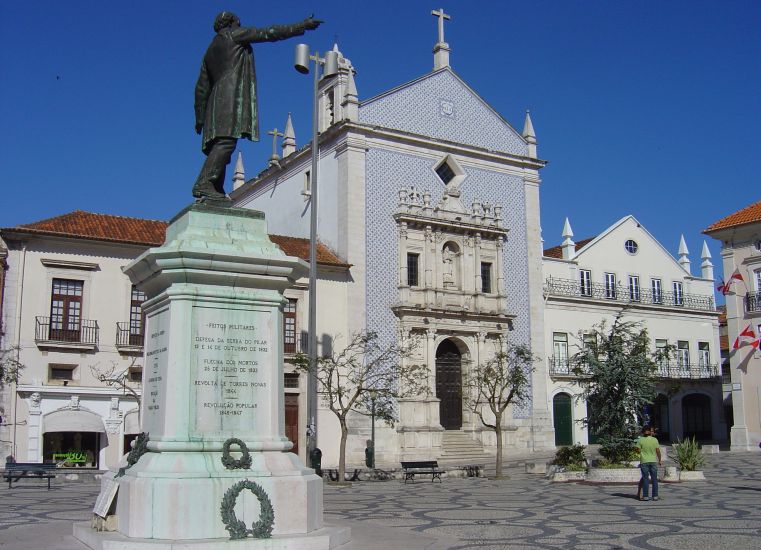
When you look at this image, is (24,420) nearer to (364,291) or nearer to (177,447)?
(364,291)

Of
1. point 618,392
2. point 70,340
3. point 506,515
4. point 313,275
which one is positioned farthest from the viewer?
point 70,340

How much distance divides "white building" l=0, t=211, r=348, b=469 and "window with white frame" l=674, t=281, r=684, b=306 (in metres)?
28.0

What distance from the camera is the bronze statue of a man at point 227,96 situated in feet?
35.0

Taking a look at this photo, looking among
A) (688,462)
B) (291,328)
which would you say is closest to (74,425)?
(291,328)

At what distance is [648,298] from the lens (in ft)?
148

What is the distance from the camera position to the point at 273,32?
10.6m

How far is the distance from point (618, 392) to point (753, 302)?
21.1m

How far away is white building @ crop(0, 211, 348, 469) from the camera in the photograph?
29038mm

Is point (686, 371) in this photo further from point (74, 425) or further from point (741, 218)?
point (74, 425)

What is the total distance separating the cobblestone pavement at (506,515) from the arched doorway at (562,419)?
16.3m

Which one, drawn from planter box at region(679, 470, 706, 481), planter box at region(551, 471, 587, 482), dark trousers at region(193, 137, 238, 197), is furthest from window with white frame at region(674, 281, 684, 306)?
dark trousers at region(193, 137, 238, 197)

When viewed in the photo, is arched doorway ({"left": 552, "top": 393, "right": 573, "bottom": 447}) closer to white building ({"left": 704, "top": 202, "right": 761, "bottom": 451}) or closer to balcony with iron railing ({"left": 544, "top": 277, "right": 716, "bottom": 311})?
balcony with iron railing ({"left": 544, "top": 277, "right": 716, "bottom": 311})

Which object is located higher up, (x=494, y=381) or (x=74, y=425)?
(x=494, y=381)

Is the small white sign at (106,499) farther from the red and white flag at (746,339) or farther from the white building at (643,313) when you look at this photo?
the red and white flag at (746,339)
